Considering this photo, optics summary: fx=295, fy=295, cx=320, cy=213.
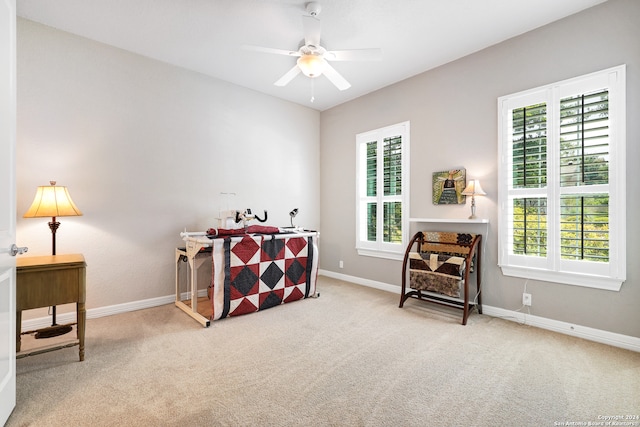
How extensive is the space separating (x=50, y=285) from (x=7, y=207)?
0.72 metres

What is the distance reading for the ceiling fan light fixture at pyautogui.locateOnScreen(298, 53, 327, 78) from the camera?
259 centimetres

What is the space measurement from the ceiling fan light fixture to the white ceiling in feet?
1.18

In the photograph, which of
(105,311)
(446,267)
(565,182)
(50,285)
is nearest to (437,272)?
(446,267)

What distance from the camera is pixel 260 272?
10.4 ft

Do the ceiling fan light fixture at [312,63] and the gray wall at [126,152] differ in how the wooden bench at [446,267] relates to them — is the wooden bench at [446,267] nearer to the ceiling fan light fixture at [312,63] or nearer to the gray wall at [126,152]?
the ceiling fan light fixture at [312,63]

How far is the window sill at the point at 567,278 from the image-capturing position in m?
2.39

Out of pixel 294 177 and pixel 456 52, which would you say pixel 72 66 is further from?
pixel 456 52

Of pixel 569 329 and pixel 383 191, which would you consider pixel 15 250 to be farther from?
pixel 569 329

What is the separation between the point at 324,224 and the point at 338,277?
36.3 inches

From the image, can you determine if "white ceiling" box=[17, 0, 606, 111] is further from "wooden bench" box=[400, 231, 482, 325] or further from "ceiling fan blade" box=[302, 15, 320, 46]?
"wooden bench" box=[400, 231, 482, 325]

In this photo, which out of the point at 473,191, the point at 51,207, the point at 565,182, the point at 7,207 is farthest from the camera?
the point at 473,191

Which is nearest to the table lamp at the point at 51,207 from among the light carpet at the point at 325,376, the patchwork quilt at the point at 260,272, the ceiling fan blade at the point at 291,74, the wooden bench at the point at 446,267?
the light carpet at the point at 325,376

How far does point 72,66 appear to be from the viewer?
9.40 feet

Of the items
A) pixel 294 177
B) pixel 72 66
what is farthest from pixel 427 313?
pixel 72 66
